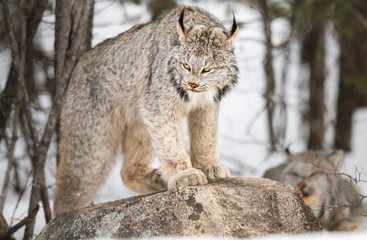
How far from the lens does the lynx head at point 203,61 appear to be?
3.88 m

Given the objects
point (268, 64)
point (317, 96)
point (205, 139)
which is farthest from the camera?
point (317, 96)

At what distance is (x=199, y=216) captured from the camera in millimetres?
3311

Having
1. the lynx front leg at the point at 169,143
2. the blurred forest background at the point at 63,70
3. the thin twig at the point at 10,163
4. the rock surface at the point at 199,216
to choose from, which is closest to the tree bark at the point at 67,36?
the blurred forest background at the point at 63,70

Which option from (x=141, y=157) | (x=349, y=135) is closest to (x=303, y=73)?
(x=349, y=135)

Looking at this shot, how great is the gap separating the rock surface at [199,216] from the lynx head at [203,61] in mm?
816

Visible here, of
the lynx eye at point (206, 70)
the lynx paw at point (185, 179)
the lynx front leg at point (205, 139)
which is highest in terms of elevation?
the lynx eye at point (206, 70)

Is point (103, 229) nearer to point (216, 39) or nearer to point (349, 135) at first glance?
point (216, 39)

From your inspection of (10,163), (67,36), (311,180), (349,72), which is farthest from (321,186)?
(349,72)

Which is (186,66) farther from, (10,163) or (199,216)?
(10,163)

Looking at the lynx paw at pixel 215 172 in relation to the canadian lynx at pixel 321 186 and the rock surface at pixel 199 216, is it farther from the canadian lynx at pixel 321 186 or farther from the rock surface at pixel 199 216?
the canadian lynx at pixel 321 186

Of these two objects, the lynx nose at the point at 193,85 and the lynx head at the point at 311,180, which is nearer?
the lynx nose at the point at 193,85

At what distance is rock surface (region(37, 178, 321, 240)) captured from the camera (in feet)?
A: 10.8

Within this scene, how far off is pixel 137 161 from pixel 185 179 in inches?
51.1

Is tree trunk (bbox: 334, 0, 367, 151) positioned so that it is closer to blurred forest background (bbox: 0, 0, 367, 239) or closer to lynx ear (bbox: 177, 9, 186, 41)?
blurred forest background (bbox: 0, 0, 367, 239)
